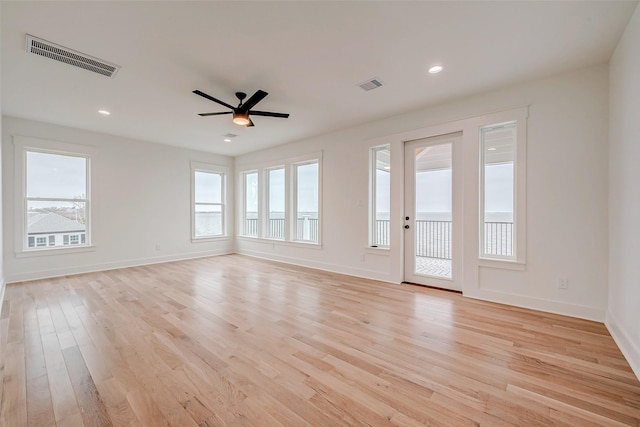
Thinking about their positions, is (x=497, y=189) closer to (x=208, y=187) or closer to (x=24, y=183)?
(x=208, y=187)

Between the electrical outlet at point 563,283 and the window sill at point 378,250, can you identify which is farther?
the window sill at point 378,250

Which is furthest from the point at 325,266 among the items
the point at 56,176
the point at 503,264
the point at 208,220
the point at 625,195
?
the point at 56,176

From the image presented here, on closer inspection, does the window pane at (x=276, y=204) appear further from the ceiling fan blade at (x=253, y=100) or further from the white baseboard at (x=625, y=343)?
the white baseboard at (x=625, y=343)

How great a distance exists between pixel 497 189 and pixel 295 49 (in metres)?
3.05

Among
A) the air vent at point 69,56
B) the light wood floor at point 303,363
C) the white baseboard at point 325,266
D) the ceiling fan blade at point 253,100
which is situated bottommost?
the light wood floor at point 303,363

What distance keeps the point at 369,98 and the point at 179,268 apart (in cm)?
482

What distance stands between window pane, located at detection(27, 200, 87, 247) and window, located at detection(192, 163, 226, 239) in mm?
2152

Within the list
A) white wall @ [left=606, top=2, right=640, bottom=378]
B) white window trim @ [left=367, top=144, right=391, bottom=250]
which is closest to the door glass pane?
white window trim @ [left=367, top=144, right=391, bottom=250]

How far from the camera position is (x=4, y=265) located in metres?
4.28

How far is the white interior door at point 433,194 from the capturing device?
3.86m

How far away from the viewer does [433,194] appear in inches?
167

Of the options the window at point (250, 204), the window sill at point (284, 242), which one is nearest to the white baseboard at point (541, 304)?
the window sill at point (284, 242)

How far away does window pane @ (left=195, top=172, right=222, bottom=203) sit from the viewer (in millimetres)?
6922

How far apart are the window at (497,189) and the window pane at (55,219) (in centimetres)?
695
